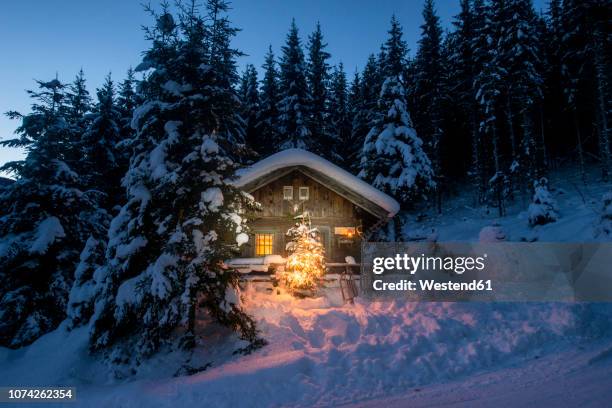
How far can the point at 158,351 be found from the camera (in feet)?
31.0

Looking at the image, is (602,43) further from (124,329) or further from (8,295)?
(8,295)

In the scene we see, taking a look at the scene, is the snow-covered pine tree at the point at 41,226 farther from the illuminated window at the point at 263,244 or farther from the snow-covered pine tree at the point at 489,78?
the snow-covered pine tree at the point at 489,78

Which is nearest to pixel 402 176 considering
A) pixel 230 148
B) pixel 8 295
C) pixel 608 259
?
pixel 608 259

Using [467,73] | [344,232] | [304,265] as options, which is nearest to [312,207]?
[344,232]

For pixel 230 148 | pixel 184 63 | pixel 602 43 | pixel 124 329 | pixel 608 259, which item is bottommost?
pixel 124 329

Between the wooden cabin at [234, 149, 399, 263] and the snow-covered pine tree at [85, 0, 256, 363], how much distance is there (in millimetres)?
5658

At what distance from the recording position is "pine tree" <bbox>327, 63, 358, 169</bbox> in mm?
33406

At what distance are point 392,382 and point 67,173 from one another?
46.1 feet

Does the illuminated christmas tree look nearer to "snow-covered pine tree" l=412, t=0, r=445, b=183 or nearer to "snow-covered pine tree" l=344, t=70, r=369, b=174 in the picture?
"snow-covered pine tree" l=344, t=70, r=369, b=174

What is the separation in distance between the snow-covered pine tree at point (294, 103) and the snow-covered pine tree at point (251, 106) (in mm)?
3764

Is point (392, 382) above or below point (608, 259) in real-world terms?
below

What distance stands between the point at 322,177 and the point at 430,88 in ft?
71.4

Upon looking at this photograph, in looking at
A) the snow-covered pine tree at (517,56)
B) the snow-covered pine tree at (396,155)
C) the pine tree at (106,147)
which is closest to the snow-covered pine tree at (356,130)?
the snow-covered pine tree at (396,155)

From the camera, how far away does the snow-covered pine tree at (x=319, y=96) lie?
99.4 feet
